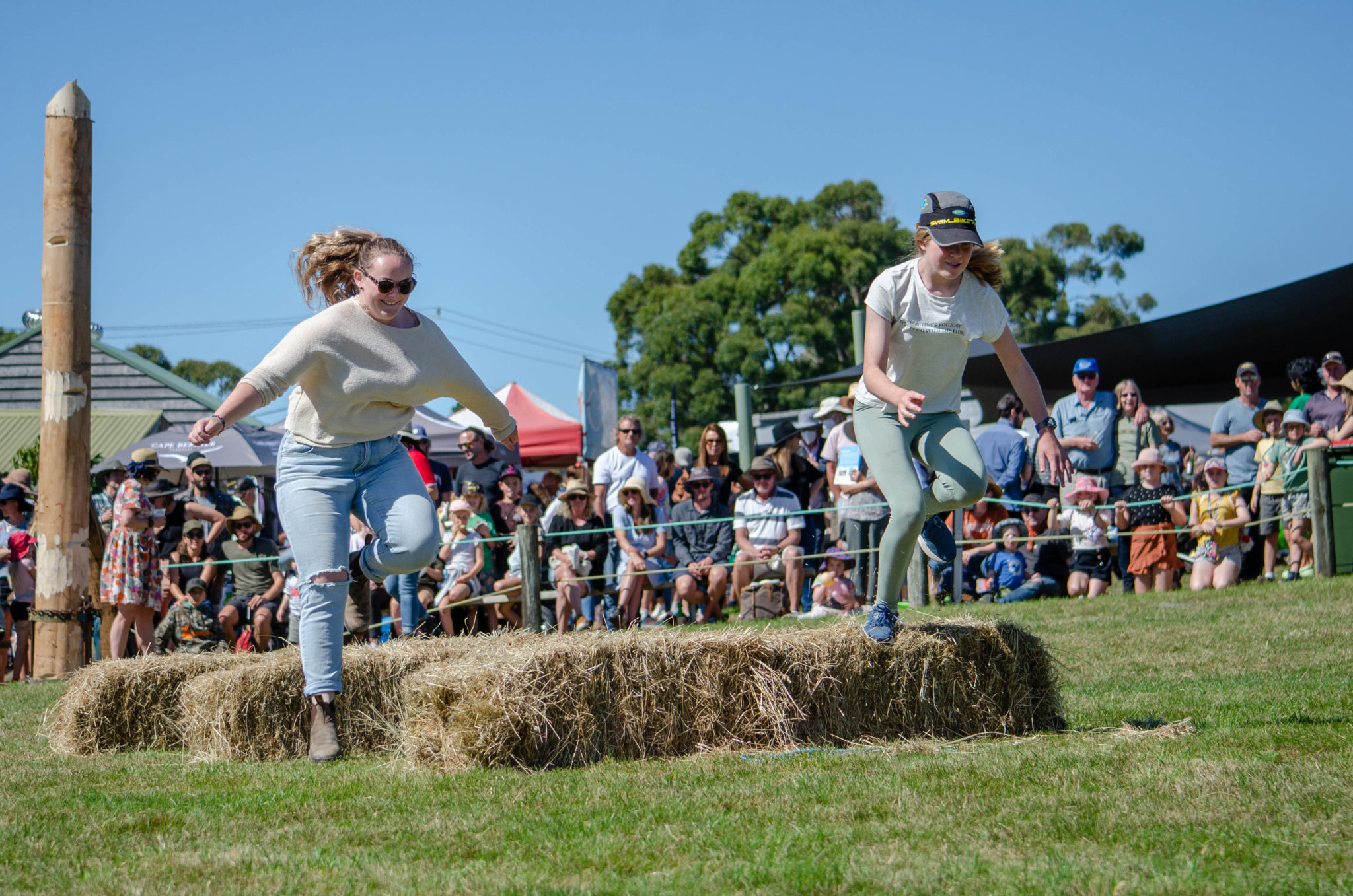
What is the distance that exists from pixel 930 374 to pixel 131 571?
7333mm

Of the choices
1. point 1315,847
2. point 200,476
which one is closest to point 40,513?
point 200,476

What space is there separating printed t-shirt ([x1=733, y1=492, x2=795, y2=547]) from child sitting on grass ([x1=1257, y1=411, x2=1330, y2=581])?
4.22 m

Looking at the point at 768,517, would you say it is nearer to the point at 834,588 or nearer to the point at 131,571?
the point at 834,588

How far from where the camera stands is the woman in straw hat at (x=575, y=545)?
11.5 metres

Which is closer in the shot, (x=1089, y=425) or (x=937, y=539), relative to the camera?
(x=937, y=539)

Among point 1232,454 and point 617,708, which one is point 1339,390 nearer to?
point 1232,454

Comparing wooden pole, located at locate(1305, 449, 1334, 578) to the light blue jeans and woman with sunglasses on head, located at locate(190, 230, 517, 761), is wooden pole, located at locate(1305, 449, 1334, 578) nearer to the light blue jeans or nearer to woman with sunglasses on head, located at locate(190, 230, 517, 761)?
woman with sunglasses on head, located at locate(190, 230, 517, 761)

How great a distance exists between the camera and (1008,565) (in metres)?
12.0

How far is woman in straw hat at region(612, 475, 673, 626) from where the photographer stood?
11602 millimetres

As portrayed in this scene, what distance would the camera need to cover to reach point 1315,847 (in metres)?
3.28

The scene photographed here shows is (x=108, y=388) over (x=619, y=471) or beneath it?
over

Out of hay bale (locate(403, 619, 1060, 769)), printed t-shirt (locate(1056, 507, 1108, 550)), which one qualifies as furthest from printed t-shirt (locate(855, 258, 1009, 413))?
printed t-shirt (locate(1056, 507, 1108, 550))

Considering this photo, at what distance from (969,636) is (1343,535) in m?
7.41

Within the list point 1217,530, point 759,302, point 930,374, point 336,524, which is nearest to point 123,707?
point 336,524
